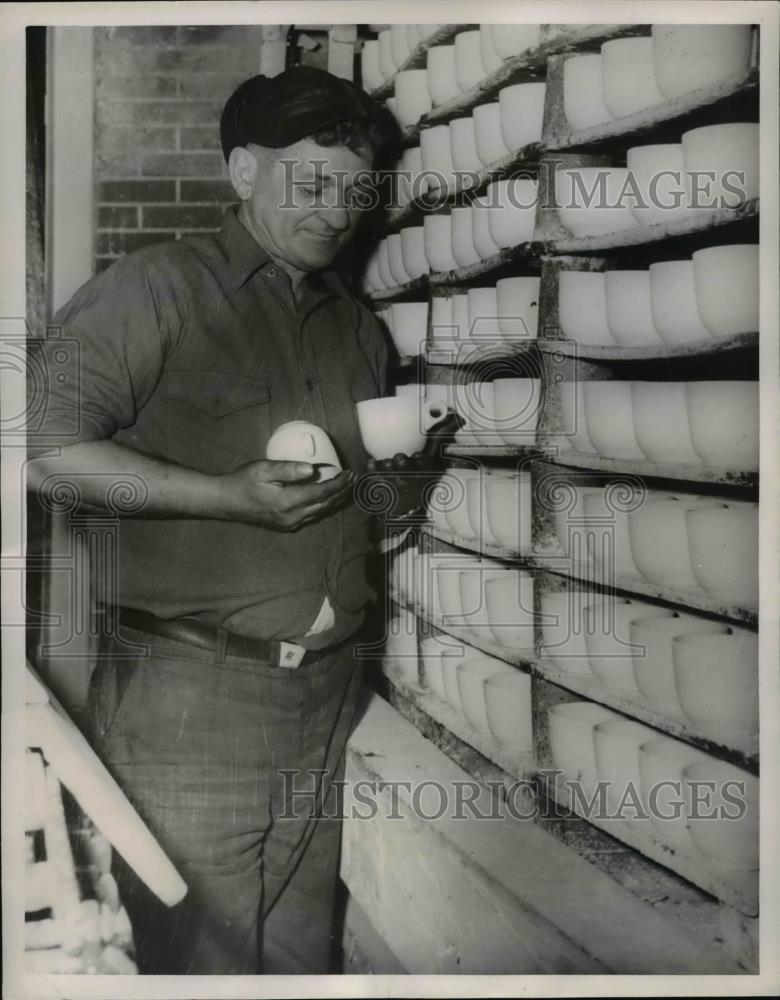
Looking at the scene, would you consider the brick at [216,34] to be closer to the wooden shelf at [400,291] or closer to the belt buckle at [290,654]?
the wooden shelf at [400,291]

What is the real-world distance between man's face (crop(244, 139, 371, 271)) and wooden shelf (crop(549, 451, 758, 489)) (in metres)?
0.57

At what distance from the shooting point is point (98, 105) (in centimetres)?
172

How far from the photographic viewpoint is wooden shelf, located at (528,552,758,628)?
1.36 m

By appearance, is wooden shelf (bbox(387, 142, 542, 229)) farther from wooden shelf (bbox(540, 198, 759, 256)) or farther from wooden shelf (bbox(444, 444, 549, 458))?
wooden shelf (bbox(444, 444, 549, 458))

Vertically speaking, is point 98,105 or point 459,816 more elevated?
point 98,105

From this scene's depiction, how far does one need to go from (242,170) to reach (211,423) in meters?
0.46

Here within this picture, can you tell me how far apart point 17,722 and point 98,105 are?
3.46ft

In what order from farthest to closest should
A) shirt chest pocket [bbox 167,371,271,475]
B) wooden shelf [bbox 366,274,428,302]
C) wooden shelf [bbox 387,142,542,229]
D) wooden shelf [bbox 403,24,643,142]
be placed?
1. wooden shelf [bbox 366,274,428,302]
2. shirt chest pocket [bbox 167,371,271,475]
3. wooden shelf [bbox 387,142,542,229]
4. wooden shelf [bbox 403,24,643,142]

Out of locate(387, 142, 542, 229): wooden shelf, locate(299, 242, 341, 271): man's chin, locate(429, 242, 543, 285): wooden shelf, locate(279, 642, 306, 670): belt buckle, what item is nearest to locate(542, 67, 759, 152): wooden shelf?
locate(387, 142, 542, 229): wooden shelf

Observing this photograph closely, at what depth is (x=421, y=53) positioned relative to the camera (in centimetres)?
187

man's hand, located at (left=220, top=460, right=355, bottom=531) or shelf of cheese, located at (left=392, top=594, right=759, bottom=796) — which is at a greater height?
man's hand, located at (left=220, top=460, right=355, bottom=531)

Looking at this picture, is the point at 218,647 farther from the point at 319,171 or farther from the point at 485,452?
the point at 319,171

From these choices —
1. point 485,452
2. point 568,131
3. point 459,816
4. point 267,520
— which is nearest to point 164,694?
point 267,520

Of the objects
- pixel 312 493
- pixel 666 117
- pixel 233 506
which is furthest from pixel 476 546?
pixel 666 117
